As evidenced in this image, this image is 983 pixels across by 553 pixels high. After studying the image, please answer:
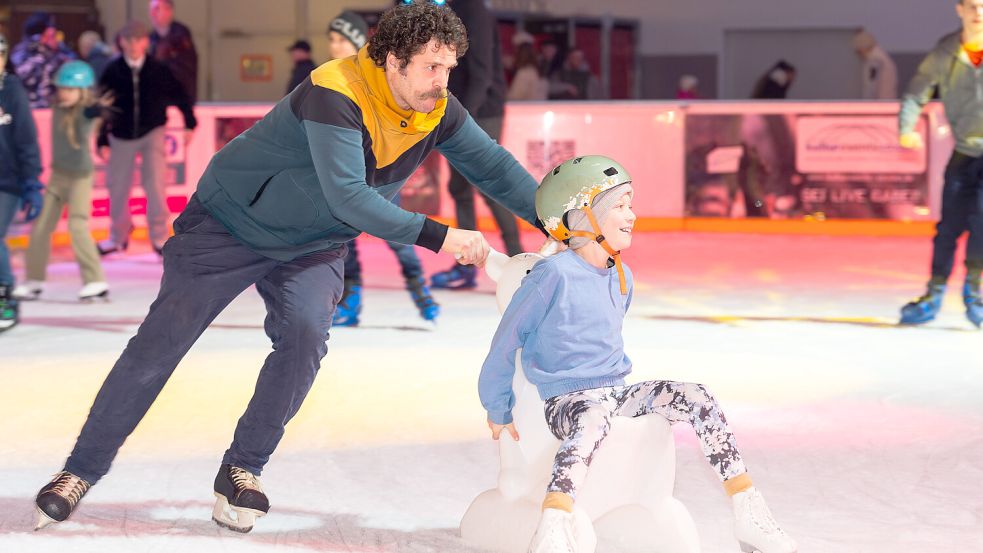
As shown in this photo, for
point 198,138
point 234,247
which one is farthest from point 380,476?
point 198,138

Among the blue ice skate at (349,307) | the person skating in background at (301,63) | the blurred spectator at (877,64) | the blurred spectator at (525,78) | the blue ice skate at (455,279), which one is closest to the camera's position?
the blue ice skate at (349,307)

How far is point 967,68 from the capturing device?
652cm

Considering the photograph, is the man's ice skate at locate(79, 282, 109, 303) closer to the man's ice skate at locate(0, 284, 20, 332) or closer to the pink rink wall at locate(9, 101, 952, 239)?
the man's ice skate at locate(0, 284, 20, 332)

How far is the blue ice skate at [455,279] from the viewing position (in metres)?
8.08

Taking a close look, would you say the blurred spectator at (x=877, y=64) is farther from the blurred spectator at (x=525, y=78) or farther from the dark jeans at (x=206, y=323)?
the dark jeans at (x=206, y=323)

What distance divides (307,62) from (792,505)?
6311 millimetres

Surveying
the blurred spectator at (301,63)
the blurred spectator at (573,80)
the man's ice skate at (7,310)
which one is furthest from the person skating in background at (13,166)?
the blurred spectator at (573,80)

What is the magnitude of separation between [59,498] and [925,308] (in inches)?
181

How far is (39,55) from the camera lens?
413 inches

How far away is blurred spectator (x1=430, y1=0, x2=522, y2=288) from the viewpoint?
734 centimetres

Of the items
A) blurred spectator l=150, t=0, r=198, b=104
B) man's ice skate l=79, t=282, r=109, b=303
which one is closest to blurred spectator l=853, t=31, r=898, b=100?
blurred spectator l=150, t=0, r=198, b=104

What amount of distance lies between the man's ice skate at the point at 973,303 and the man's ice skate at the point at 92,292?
13.6 feet

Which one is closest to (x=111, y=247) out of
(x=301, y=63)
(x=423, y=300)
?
(x=301, y=63)

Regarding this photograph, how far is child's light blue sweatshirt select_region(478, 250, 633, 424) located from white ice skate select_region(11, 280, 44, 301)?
5.22 metres
